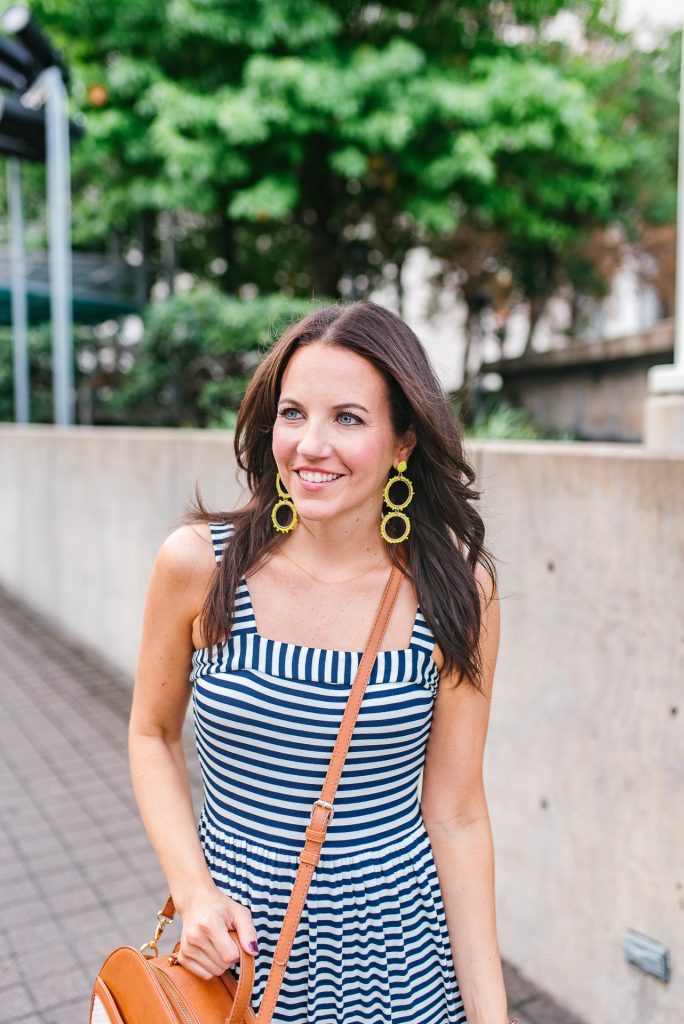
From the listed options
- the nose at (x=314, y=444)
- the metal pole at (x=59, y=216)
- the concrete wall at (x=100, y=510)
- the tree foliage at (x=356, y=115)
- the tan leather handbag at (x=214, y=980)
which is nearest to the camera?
the tan leather handbag at (x=214, y=980)

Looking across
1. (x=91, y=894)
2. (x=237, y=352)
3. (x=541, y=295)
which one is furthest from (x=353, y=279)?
(x=91, y=894)

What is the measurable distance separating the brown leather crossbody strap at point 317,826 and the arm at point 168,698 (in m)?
0.13

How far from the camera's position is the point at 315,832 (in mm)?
1456

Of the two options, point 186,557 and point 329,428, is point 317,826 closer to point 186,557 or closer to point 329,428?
point 186,557

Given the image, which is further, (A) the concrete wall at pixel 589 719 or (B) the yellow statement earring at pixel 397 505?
(A) the concrete wall at pixel 589 719

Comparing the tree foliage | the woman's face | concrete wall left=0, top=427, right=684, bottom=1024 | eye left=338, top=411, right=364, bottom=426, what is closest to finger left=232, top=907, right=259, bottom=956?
the woman's face

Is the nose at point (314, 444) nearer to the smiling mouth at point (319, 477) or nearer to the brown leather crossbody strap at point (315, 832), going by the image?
the smiling mouth at point (319, 477)

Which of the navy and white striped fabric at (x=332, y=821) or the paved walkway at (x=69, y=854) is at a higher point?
the navy and white striped fabric at (x=332, y=821)

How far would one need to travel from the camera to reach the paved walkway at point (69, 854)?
121 inches

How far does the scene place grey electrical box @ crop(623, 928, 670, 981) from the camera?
2.51 meters

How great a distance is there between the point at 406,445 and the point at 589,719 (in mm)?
1409

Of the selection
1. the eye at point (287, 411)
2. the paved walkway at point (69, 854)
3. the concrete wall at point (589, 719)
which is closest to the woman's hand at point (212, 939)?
the eye at point (287, 411)

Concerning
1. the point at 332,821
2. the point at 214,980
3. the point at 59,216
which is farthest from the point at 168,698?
the point at 59,216

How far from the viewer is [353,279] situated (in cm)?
1350
